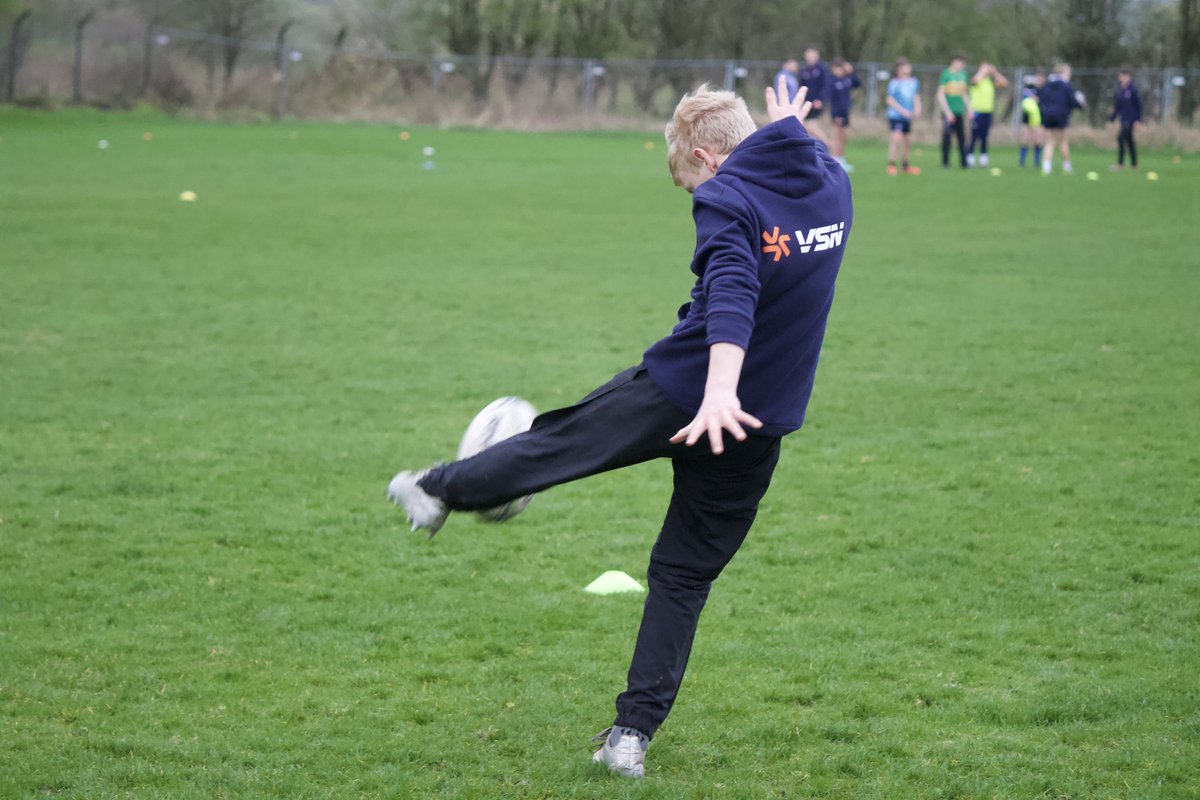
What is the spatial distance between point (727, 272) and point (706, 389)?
325mm

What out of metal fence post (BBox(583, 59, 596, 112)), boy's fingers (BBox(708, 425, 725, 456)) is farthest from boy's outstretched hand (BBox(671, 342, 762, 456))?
metal fence post (BBox(583, 59, 596, 112))

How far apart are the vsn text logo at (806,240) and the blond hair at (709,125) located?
1.09 feet

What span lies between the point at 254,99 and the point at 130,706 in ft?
138

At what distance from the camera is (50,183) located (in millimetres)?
22047

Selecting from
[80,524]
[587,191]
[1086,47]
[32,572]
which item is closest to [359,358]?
[80,524]

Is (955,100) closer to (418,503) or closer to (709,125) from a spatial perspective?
(709,125)

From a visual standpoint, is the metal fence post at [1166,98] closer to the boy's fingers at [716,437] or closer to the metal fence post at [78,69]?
the metal fence post at [78,69]

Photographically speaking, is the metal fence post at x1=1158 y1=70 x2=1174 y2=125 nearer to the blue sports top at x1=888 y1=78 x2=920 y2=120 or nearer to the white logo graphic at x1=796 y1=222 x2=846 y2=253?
the blue sports top at x1=888 y1=78 x2=920 y2=120

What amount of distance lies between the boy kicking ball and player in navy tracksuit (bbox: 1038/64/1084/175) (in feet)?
83.1

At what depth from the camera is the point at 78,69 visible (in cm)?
4038

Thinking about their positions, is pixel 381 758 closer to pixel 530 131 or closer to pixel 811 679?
pixel 811 679

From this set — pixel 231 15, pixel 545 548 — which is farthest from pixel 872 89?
pixel 545 548

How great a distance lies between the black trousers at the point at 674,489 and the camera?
3.78 metres

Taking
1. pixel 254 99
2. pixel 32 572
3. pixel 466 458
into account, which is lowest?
pixel 32 572
